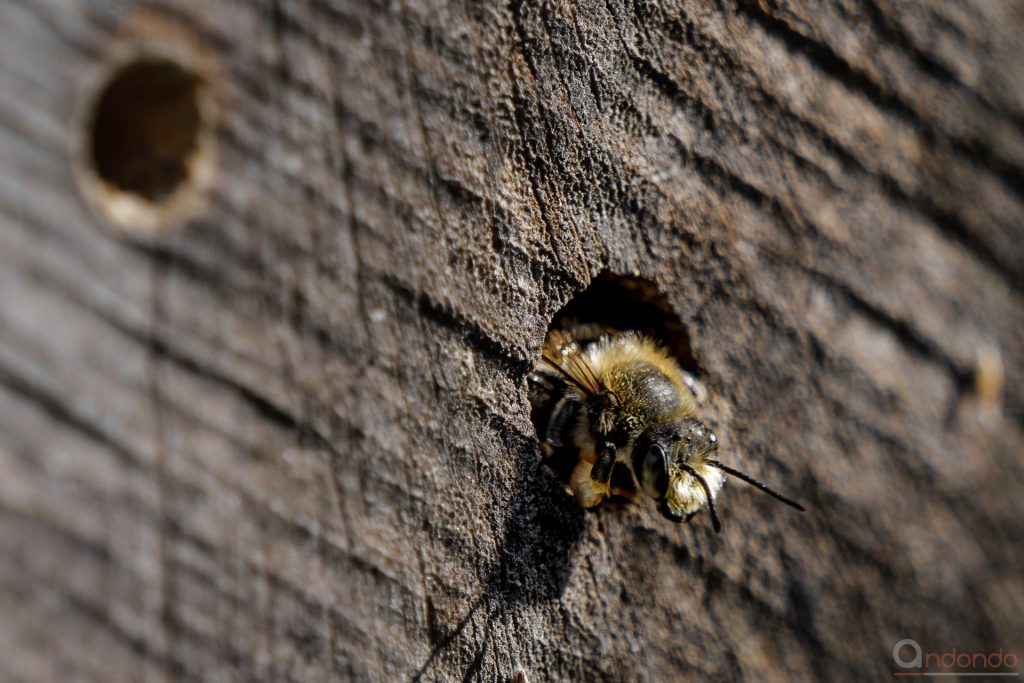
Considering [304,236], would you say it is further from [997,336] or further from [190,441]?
[997,336]

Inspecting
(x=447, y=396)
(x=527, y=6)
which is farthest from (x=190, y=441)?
(x=527, y=6)

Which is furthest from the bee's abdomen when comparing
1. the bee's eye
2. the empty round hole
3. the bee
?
the empty round hole

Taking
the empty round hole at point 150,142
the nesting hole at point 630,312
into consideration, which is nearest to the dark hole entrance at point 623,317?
the nesting hole at point 630,312

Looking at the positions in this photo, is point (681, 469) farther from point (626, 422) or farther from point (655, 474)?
point (626, 422)

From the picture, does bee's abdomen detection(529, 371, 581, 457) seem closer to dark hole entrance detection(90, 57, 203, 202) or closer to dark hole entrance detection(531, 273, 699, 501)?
dark hole entrance detection(531, 273, 699, 501)

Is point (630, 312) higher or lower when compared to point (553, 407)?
higher

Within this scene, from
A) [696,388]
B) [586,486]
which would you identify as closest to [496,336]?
[586,486]
